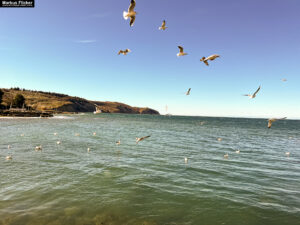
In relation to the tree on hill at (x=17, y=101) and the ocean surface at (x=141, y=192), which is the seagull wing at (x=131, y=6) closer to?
the ocean surface at (x=141, y=192)

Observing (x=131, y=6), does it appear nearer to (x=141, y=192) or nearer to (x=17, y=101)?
(x=141, y=192)

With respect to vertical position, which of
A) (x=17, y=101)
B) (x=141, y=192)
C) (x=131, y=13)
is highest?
(x=17, y=101)

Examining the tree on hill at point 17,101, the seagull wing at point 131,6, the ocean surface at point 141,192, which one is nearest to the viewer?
the seagull wing at point 131,6

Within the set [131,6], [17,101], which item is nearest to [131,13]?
[131,6]

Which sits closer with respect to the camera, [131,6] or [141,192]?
[131,6]

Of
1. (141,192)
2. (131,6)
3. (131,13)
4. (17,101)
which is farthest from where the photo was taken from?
(17,101)

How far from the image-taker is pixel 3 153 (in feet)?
60.8

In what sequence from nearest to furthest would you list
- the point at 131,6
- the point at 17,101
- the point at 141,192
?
1. the point at 131,6
2. the point at 141,192
3. the point at 17,101

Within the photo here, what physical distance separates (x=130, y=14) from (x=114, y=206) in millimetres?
9677

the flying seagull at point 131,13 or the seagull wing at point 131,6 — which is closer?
the seagull wing at point 131,6

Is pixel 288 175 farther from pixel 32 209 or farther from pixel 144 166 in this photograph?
pixel 32 209

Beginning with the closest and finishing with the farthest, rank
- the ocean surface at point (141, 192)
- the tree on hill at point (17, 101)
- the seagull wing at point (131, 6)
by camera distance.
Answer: the seagull wing at point (131, 6), the ocean surface at point (141, 192), the tree on hill at point (17, 101)

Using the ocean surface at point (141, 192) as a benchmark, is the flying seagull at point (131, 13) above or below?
above

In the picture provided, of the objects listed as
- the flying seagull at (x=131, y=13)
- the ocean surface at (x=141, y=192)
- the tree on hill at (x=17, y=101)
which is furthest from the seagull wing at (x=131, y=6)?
the tree on hill at (x=17, y=101)
